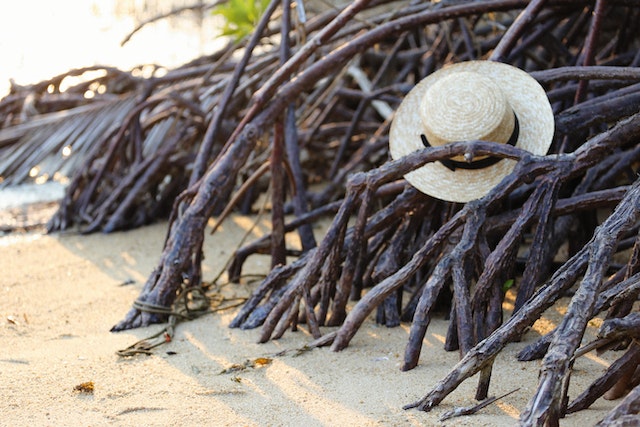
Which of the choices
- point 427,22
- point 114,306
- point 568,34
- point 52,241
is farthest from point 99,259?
point 568,34

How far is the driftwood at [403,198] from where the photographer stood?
6.77 ft

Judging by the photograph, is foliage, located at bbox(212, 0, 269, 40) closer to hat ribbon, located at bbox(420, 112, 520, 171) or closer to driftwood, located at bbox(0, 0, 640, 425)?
driftwood, located at bbox(0, 0, 640, 425)

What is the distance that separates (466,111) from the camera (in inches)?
103

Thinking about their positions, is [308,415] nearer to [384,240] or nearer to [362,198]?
[362,198]

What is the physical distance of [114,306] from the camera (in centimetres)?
331

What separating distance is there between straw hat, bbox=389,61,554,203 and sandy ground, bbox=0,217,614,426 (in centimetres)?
50

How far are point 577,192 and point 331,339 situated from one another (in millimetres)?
1177

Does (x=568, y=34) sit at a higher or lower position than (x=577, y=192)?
higher

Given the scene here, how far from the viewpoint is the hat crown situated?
2.59 m

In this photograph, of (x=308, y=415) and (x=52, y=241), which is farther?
(x=52, y=241)

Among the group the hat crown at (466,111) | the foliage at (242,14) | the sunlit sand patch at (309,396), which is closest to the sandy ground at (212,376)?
the sunlit sand patch at (309,396)

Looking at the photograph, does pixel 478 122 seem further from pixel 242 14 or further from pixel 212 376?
pixel 242 14

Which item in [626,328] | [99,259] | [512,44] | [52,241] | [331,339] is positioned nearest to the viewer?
[626,328]

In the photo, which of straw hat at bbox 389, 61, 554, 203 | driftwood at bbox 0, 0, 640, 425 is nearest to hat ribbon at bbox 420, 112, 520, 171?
straw hat at bbox 389, 61, 554, 203
